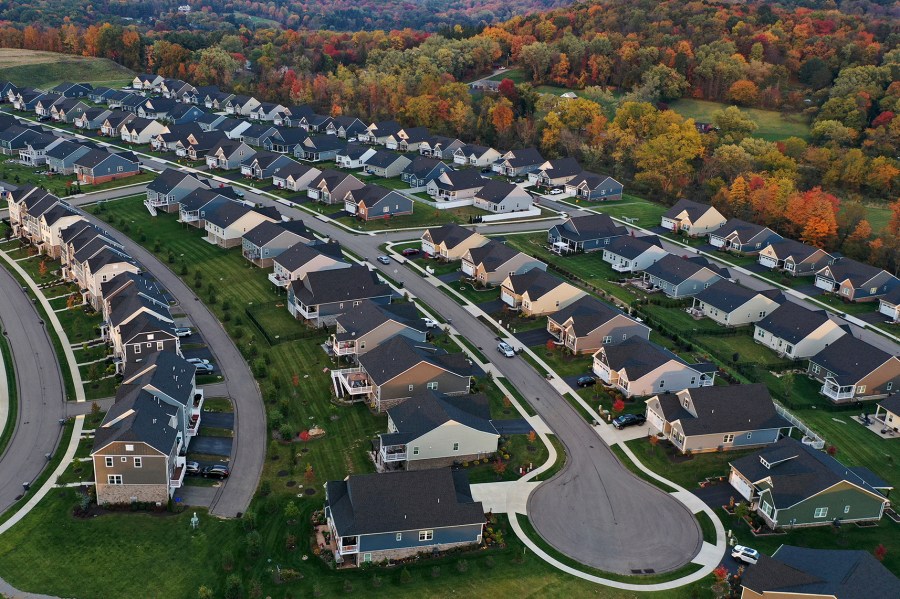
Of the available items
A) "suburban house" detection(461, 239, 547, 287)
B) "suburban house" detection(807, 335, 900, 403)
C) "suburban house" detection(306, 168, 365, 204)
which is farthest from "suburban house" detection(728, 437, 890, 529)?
"suburban house" detection(306, 168, 365, 204)

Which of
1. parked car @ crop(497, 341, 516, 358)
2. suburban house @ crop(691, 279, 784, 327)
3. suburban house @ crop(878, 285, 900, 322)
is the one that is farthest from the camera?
suburban house @ crop(878, 285, 900, 322)

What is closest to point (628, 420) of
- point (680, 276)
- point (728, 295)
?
point (728, 295)

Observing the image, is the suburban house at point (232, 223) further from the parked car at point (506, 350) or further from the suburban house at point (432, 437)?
the suburban house at point (432, 437)

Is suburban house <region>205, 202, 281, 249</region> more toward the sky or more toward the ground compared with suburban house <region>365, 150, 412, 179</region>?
more toward the sky

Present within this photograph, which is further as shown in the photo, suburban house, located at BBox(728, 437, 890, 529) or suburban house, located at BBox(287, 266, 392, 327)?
suburban house, located at BBox(287, 266, 392, 327)

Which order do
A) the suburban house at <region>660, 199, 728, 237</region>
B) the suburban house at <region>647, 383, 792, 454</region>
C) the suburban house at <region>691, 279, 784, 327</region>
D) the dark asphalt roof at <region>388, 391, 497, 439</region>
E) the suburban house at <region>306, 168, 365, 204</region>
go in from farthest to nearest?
the suburban house at <region>306, 168, 365, 204</region> < the suburban house at <region>660, 199, 728, 237</region> < the suburban house at <region>691, 279, 784, 327</region> < the suburban house at <region>647, 383, 792, 454</region> < the dark asphalt roof at <region>388, 391, 497, 439</region>

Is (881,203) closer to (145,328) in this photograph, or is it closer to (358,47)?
(145,328)

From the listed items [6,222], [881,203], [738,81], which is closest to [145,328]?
[6,222]

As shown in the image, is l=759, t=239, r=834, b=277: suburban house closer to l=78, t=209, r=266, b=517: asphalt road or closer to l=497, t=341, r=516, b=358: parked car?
l=497, t=341, r=516, b=358: parked car
